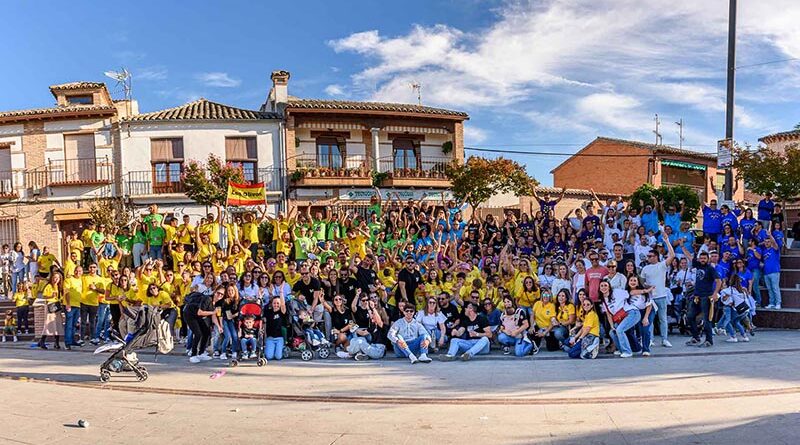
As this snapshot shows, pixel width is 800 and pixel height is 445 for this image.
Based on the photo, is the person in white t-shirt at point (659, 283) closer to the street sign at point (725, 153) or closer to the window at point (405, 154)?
the street sign at point (725, 153)

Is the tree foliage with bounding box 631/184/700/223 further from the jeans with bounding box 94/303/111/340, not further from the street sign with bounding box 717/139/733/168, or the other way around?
the jeans with bounding box 94/303/111/340

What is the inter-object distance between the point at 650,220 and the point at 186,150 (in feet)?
63.0

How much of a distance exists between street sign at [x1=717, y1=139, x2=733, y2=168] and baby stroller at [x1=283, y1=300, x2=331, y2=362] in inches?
429

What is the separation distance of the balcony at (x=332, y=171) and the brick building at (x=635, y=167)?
55.5ft

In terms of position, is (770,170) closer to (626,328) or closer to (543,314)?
(626,328)

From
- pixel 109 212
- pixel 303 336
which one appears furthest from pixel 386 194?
pixel 303 336

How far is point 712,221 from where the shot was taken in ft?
48.0

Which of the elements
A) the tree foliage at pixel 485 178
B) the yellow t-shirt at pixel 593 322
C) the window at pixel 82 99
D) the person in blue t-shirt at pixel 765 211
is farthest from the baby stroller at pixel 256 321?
the window at pixel 82 99

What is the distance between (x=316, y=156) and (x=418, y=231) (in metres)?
12.9

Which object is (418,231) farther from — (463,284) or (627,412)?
(627,412)

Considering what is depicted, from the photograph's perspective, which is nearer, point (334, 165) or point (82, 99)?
point (82, 99)

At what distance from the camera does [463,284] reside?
12336 millimetres

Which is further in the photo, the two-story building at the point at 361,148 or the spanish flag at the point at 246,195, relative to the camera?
the two-story building at the point at 361,148

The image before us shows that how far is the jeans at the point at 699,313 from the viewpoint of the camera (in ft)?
35.9
